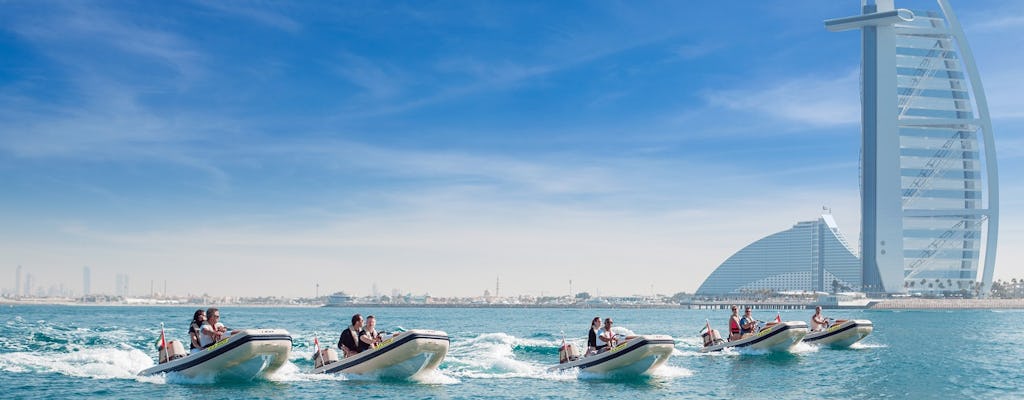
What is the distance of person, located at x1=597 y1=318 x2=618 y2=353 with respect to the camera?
29969mm

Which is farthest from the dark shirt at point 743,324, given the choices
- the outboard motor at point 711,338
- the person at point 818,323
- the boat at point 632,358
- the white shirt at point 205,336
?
the white shirt at point 205,336

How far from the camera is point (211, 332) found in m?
25.6

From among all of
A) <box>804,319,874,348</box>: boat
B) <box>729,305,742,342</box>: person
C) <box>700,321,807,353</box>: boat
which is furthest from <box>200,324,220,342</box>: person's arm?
<box>804,319,874,348</box>: boat

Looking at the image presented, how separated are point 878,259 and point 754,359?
139 meters

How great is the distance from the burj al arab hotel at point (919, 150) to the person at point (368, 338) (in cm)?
14915

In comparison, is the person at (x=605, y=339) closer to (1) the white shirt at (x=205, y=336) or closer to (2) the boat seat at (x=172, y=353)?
(1) the white shirt at (x=205, y=336)

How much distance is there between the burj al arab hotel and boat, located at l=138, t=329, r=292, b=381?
151697mm

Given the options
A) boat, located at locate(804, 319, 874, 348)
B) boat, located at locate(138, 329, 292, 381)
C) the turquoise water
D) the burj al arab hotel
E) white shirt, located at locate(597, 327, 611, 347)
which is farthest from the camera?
the burj al arab hotel

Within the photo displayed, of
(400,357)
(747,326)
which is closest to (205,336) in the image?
(400,357)

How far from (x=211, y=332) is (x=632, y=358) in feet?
38.8

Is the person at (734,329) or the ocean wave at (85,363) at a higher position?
the person at (734,329)

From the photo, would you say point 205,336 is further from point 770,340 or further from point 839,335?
point 839,335

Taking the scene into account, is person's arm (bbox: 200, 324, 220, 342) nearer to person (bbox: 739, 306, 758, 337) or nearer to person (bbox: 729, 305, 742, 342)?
person (bbox: 729, 305, 742, 342)

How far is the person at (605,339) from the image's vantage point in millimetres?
29969
